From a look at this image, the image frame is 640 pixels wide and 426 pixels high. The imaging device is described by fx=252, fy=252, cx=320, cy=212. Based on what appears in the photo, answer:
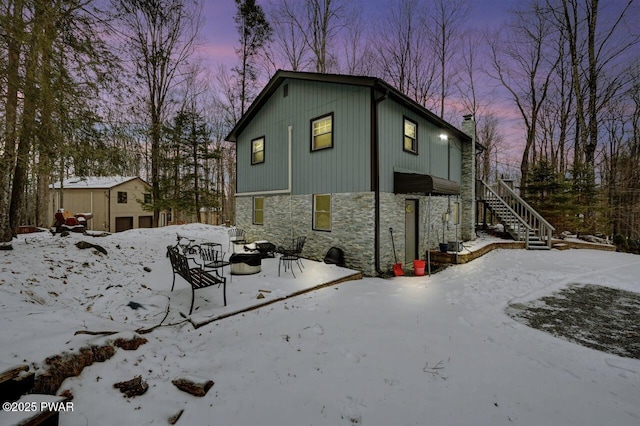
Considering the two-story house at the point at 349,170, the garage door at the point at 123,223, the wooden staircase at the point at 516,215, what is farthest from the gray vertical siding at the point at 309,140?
the garage door at the point at 123,223

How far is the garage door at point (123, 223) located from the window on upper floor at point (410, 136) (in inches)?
1038

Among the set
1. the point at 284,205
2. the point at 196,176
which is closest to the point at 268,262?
the point at 284,205

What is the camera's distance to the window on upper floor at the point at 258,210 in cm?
1154

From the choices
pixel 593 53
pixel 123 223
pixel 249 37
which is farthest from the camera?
pixel 123 223

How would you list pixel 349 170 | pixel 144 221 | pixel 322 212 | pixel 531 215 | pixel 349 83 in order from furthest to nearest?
pixel 144 221
pixel 531 215
pixel 322 212
pixel 349 170
pixel 349 83

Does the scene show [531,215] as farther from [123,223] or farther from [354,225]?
[123,223]

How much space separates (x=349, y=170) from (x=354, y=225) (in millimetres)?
1759

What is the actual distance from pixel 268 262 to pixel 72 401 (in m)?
6.05

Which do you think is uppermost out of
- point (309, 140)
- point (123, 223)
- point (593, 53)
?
point (593, 53)

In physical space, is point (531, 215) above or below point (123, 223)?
above

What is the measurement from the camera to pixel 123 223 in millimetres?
24141

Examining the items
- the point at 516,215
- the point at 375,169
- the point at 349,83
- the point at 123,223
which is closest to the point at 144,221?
the point at 123,223

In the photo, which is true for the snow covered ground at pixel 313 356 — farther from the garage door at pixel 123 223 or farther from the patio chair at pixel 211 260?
the garage door at pixel 123 223

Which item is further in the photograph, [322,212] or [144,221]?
[144,221]
